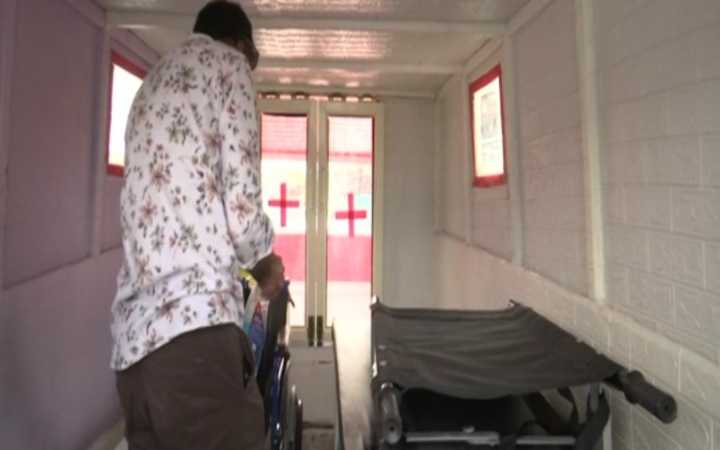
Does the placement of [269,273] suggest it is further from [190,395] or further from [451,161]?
[451,161]

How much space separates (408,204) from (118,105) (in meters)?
2.32

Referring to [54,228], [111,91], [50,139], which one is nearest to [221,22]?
[50,139]

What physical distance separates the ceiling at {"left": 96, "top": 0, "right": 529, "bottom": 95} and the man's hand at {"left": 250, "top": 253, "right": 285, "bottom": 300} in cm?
118

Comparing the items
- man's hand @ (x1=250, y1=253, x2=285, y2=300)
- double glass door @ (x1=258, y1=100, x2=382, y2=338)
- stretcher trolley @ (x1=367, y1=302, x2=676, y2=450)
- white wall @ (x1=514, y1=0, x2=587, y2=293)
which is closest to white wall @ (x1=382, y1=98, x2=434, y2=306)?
double glass door @ (x1=258, y1=100, x2=382, y2=338)

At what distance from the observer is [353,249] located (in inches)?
166

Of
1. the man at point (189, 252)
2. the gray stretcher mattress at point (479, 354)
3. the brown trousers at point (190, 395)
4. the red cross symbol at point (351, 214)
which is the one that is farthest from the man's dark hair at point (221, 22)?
the red cross symbol at point (351, 214)

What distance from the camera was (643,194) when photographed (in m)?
1.41

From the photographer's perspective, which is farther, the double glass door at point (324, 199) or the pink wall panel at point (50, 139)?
the double glass door at point (324, 199)

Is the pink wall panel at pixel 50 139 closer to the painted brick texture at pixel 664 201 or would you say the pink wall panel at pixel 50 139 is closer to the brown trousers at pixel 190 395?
the brown trousers at pixel 190 395

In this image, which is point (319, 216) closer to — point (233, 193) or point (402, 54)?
point (402, 54)

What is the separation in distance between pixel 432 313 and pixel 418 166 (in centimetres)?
254

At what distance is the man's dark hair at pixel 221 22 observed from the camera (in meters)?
1.47

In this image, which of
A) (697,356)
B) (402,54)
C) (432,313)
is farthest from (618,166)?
(402,54)

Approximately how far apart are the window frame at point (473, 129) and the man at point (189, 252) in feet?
5.11
